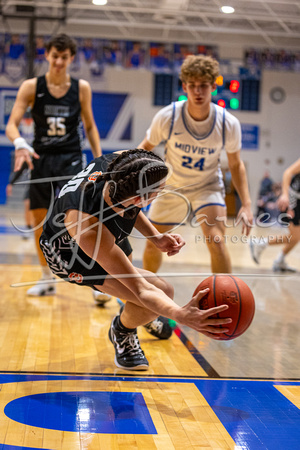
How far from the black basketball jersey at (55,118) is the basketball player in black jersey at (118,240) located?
1812 millimetres

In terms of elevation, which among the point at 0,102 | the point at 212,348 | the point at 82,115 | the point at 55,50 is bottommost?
the point at 212,348

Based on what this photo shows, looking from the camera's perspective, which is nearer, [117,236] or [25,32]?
[117,236]

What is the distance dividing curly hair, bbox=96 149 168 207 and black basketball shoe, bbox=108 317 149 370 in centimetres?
96

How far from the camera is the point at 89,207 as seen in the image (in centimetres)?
256

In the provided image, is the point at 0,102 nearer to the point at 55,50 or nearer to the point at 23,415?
the point at 55,50

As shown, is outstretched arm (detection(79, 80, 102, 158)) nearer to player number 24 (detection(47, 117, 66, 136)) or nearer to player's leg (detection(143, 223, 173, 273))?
player number 24 (detection(47, 117, 66, 136))

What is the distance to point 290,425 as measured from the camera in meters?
2.41

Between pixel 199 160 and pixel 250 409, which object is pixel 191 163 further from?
pixel 250 409

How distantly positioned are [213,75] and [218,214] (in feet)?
3.21

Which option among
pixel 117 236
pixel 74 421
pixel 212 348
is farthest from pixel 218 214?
pixel 74 421

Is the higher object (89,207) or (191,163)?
(191,163)

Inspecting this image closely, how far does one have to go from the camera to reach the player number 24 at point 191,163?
406 cm

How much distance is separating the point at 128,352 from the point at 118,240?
71 cm

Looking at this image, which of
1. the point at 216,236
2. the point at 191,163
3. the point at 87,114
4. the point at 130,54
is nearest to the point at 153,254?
the point at 216,236
